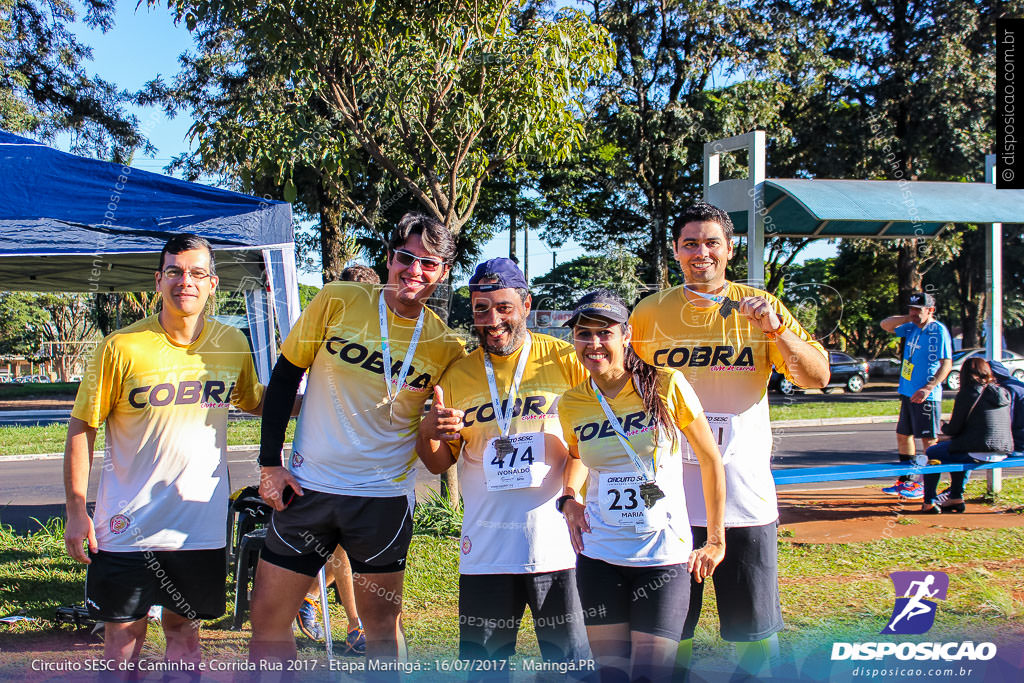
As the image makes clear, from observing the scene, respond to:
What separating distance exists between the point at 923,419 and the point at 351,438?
→ 6.74 m

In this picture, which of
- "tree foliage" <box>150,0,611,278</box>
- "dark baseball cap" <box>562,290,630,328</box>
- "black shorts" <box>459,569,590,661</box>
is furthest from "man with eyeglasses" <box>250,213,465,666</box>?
"tree foliage" <box>150,0,611,278</box>

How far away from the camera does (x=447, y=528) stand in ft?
19.9

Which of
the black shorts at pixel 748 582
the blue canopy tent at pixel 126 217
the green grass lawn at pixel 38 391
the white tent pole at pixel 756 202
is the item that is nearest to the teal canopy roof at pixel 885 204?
the white tent pole at pixel 756 202

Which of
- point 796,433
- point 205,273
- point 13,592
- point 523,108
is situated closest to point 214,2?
point 523,108

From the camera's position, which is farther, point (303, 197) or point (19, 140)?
point (303, 197)

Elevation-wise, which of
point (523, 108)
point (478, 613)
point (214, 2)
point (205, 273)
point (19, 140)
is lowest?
point (478, 613)

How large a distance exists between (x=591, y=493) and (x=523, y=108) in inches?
158

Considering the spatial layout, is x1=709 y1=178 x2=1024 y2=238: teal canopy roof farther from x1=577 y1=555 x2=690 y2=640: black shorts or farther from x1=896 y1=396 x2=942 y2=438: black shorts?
x1=577 y1=555 x2=690 y2=640: black shorts

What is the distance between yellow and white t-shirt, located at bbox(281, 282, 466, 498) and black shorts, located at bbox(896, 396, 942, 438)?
6313 millimetres

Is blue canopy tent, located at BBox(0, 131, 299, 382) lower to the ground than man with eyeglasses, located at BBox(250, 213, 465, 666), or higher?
higher

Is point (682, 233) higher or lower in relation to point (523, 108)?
lower

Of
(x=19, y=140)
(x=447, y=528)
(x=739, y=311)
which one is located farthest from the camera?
(x=447, y=528)

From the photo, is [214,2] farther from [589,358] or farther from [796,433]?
[796,433]

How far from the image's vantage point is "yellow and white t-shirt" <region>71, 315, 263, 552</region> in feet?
10.1
